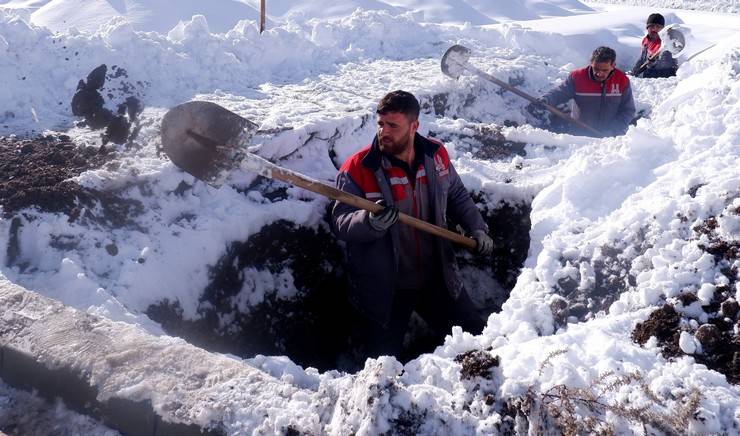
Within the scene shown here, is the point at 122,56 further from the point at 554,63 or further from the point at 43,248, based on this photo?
the point at 554,63

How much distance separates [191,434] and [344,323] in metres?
2.23

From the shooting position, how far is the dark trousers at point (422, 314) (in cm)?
382

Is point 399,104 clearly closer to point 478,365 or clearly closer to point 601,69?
point 478,365

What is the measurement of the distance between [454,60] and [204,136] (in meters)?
4.30

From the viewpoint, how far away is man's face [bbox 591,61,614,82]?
222 inches

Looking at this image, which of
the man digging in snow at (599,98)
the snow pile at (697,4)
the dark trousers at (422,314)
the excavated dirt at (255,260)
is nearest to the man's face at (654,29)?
the man digging in snow at (599,98)

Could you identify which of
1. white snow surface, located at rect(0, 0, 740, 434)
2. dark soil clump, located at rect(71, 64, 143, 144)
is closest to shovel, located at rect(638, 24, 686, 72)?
white snow surface, located at rect(0, 0, 740, 434)

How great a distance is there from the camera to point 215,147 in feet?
10.9

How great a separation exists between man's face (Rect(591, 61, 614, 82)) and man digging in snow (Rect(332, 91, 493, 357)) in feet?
9.00

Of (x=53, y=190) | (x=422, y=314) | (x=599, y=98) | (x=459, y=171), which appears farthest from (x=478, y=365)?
(x=599, y=98)

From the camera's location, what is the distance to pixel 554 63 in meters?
9.00

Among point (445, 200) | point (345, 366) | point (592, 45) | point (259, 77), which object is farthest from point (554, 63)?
point (345, 366)

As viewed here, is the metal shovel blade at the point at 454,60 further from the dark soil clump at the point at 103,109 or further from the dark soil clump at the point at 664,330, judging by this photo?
the dark soil clump at the point at 664,330

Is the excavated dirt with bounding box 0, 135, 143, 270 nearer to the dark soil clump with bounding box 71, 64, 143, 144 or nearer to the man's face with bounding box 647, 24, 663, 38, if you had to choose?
the dark soil clump with bounding box 71, 64, 143, 144
